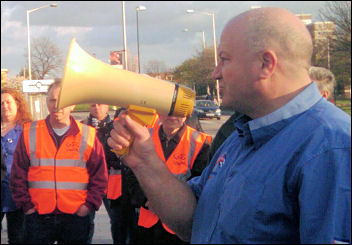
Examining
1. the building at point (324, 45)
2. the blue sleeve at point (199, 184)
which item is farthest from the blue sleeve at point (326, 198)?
the building at point (324, 45)

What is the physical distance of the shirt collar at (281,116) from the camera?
162 centimetres

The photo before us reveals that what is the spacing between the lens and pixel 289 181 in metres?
1.47

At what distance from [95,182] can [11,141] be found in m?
1.08

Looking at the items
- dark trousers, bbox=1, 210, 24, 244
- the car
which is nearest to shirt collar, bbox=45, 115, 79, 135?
dark trousers, bbox=1, 210, 24, 244

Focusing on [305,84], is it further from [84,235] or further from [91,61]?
[84,235]

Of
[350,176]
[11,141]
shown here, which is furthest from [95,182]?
[350,176]

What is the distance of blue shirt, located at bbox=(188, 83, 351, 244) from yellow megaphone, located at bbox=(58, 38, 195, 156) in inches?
19.6

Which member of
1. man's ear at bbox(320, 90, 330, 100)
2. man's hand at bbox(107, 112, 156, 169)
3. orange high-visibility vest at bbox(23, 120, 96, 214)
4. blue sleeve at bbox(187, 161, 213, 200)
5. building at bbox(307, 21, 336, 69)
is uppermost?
building at bbox(307, 21, 336, 69)

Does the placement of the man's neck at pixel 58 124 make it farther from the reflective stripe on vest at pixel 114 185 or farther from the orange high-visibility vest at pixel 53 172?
the reflective stripe on vest at pixel 114 185

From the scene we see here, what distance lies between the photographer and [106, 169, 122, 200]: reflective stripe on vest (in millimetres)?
4703

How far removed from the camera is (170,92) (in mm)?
2158

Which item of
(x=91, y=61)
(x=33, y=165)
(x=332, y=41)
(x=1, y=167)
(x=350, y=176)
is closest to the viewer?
(x=350, y=176)

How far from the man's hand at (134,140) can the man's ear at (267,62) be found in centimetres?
60

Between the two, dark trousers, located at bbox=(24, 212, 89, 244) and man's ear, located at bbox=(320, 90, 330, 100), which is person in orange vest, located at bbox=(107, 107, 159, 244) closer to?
dark trousers, located at bbox=(24, 212, 89, 244)
